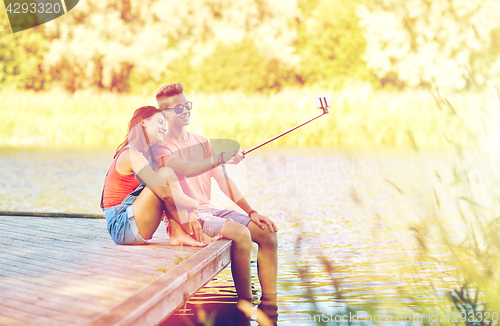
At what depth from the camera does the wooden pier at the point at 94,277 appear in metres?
2.49

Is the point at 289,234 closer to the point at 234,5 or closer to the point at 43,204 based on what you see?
the point at 43,204

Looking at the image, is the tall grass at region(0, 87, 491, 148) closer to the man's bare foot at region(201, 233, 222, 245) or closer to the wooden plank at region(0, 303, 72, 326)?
the man's bare foot at region(201, 233, 222, 245)

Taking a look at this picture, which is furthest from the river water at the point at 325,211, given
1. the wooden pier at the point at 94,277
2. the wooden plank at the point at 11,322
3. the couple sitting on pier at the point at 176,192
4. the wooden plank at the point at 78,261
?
the wooden plank at the point at 11,322

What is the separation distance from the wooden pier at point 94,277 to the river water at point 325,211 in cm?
48

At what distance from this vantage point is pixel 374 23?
24703mm

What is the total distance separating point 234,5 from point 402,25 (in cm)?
748

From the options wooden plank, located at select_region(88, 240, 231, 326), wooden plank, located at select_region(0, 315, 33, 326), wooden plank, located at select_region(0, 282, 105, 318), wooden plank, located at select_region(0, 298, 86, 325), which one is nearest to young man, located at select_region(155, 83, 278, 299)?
wooden plank, located at select_region(88, 240, 231, 326)

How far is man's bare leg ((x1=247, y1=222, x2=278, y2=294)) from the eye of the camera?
12.6 ft

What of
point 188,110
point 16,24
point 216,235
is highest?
point 16,24

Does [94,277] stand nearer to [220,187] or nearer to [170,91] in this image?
[220,187]

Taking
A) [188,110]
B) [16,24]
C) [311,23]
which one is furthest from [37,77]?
[188,110]

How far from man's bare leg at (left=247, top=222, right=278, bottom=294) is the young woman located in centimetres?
29

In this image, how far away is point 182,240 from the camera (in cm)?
381

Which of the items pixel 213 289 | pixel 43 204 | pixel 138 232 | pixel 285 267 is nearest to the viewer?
pixel 138 232
